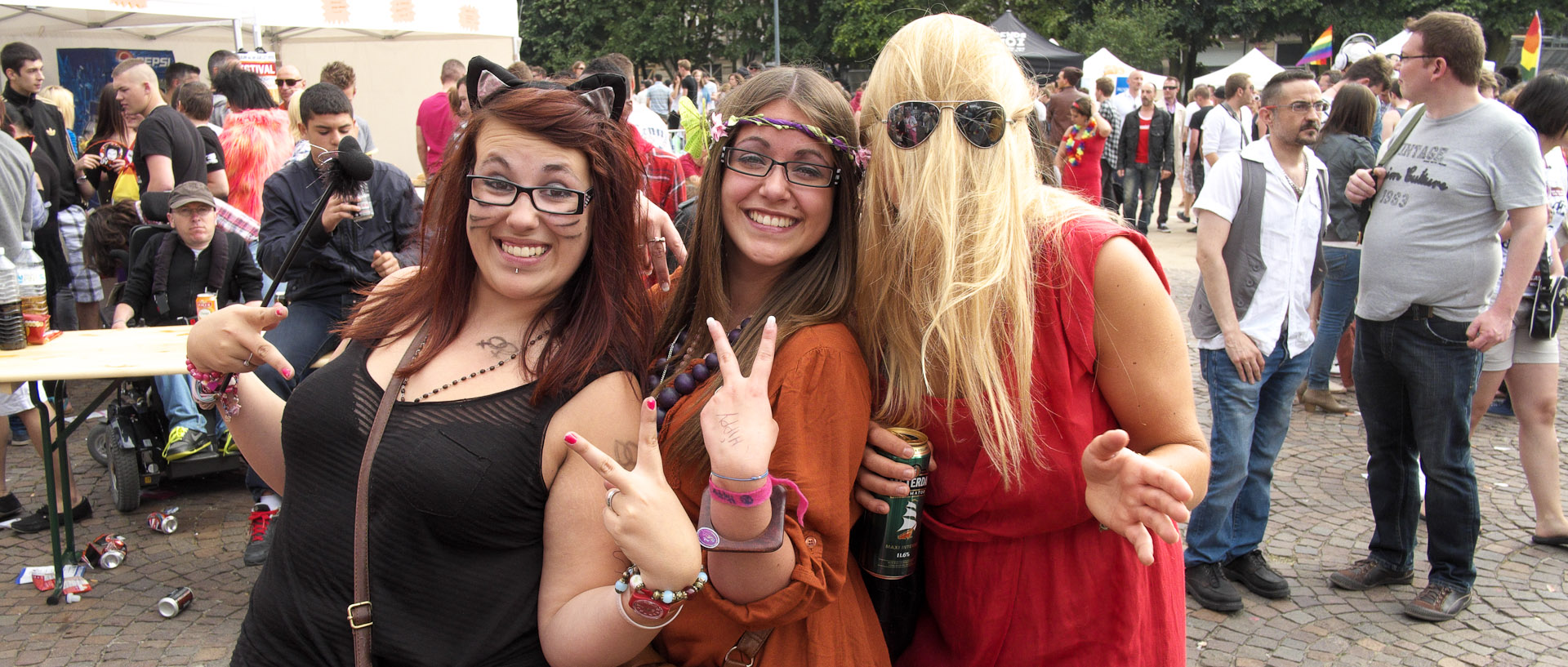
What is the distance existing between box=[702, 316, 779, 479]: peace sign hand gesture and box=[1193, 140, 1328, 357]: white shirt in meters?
2.89

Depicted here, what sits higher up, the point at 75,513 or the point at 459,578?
the point at 459,578

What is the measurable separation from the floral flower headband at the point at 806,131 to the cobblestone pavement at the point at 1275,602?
2697mm

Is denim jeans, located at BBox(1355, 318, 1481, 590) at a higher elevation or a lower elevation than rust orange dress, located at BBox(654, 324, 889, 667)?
lower

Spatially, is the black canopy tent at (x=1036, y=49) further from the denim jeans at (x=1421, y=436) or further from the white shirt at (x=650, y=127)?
the denim jeans at (x=1421, y=436)

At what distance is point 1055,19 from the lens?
33.7 meters

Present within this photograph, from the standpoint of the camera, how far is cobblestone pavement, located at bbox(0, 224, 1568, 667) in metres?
3.72

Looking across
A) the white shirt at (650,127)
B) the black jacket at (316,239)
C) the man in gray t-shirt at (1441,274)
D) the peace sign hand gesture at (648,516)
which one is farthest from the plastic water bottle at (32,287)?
the man in gray t-shirt at (1441,274)

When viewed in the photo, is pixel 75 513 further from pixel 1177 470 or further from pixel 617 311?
pixel 1177 470

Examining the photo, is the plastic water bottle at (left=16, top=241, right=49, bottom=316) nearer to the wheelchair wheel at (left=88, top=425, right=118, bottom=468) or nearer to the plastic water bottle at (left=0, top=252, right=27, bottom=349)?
the plastic water bottle at (left=0, top=252, right=27, bottom=349)

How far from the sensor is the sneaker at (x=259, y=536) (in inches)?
175

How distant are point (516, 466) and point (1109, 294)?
1078mm

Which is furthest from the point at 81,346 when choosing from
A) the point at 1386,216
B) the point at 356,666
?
the point at 1386,216

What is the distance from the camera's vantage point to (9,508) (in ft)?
16.3

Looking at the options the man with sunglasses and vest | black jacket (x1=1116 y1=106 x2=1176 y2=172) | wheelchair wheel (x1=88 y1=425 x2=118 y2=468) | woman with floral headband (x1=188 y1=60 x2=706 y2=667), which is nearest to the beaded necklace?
woman with floral headband (x1=188 y1=60 x2=706 y2=667)
